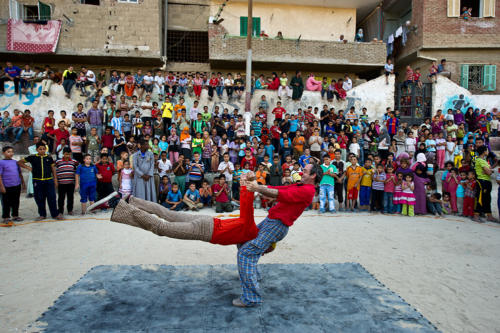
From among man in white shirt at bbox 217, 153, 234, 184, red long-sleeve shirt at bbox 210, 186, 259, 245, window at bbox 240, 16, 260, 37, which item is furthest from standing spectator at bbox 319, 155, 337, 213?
window at bbox 240, 16, 260, 37

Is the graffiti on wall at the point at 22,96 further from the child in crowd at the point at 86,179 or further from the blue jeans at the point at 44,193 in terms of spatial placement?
the blue jeans at the point at 44,193

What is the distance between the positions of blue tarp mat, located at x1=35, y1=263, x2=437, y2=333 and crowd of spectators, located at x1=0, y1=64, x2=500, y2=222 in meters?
4.30

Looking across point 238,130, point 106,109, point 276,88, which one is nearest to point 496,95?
point 276,88

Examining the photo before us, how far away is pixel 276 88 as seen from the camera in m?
15.5

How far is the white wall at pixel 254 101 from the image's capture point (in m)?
13.1

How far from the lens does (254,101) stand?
1498 cm

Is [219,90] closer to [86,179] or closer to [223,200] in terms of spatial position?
[223,200]

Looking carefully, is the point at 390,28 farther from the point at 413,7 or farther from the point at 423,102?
the point at 423,102

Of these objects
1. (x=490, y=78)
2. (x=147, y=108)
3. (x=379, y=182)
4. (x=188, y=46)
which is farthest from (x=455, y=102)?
(x=188, y=46)

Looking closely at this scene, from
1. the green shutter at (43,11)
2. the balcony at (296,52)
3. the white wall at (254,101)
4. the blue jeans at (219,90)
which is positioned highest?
the green shutter at (43,11)

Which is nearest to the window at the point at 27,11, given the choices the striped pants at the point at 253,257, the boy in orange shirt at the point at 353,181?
the boy in orange shirt at the point at 353,181

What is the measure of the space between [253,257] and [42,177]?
19.4 ft

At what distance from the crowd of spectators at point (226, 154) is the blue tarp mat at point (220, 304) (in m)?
4.30

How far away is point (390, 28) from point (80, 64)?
717 inches
